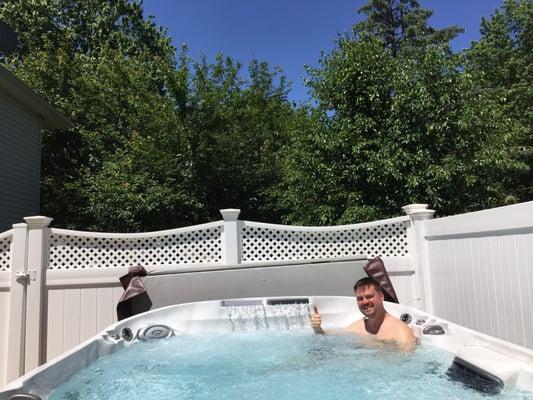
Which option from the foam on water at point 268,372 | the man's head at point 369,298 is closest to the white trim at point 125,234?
the foam on water at point 268,372

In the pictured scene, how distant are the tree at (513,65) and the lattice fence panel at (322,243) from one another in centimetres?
818

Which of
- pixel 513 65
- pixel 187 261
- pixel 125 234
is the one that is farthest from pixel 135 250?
pixel 513 65

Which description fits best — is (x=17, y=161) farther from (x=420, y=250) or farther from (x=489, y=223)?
(x=489, y=223)

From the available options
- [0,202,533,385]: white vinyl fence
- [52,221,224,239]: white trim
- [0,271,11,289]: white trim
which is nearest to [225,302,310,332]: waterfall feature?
[0,202,533,385]: white vinyl fence

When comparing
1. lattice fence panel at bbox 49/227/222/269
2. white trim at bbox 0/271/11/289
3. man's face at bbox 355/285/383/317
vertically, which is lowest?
man's face at bbox 355/285/383/317

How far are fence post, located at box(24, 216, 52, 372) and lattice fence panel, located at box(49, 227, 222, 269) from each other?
119mm

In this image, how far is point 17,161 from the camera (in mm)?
8922

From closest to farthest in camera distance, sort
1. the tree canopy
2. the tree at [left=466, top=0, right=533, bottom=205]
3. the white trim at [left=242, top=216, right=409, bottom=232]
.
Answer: the white trim at [left=242, top=216, right=409, bottom=232] → the tree canopy → the tree at [left=466, top=0, right=533, bottom=205]

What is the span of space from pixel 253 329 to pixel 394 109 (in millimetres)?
4275

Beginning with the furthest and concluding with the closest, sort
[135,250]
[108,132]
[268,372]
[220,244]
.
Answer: [108,132], [220,244], [135,250], [268,372]

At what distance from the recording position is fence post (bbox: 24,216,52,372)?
487 centimetres

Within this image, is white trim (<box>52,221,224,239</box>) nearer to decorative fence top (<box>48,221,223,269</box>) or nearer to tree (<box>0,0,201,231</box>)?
decorative fence top (<box>48,221,223,269</box>)

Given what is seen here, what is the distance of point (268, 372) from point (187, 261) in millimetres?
2480

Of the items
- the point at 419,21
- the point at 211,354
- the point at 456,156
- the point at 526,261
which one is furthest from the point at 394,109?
the point at 419,21
